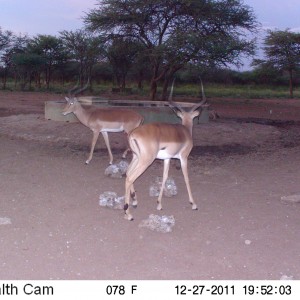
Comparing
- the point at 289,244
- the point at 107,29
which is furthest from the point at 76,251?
the point at 107,29

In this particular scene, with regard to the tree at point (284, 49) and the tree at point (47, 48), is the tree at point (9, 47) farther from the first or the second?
the tree at point (284, 49)

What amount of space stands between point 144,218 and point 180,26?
57.2 feet

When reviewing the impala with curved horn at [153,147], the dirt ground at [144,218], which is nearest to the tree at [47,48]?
the dirt ground at [144,218]

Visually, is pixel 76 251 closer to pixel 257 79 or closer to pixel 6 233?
pixel 6 233

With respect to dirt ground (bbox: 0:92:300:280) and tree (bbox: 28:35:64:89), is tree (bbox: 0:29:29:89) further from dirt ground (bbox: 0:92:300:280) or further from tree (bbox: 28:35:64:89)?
dirt ground (bbox: 0:92:300:280)

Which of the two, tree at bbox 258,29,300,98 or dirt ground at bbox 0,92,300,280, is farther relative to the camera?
tree at bbox 258,29,300,98

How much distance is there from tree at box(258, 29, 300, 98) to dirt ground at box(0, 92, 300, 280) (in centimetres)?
2830

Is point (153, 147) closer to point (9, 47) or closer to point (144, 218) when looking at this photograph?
point (144, 218)

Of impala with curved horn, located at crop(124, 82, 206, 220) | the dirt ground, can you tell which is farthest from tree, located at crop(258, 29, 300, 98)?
Answer: impala with curved horn, located at crop(124, 82, 206, 220)

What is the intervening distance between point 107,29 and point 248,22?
6.17m

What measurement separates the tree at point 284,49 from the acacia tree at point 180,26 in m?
14.8

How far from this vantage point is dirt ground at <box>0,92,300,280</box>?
14.6ft

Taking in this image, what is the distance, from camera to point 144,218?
5938 millimetres

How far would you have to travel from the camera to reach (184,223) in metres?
5.77
